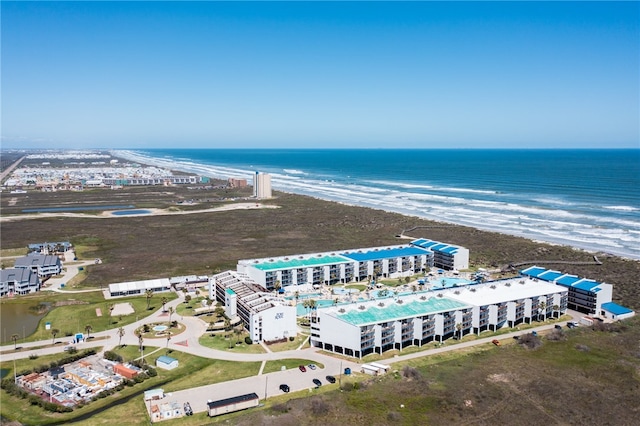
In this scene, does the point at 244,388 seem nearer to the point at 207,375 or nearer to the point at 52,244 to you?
the point at 207,375

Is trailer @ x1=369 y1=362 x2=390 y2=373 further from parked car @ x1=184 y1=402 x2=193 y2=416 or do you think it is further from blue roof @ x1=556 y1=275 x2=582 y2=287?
blue roof @ x1=556 y1=275 x2=582 y2=287

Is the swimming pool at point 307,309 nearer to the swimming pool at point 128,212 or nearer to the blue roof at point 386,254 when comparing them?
the blue roof at point 386,254

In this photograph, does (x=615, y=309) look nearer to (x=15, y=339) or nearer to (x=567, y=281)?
(x=567, y=281)

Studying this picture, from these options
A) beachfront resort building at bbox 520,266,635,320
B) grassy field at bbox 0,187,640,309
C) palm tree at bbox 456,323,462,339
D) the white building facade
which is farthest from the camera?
grassy field at bbox 0,187,640,309

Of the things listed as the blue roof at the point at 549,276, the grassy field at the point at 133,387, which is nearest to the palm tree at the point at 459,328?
the blue roof at the point at 549,276

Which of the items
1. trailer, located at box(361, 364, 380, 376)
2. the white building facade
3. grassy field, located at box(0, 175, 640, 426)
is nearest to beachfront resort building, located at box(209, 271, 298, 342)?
grassy field, located at box(0, 175, 640, 426)

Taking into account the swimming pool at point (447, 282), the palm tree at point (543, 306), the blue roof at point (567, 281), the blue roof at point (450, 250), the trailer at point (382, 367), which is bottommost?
the trailer at point (382, 367)

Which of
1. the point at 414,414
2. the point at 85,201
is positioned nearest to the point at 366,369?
the point at 414,414
